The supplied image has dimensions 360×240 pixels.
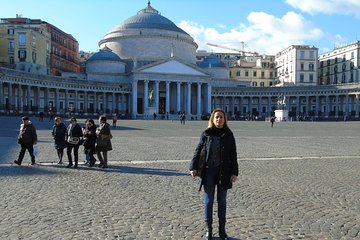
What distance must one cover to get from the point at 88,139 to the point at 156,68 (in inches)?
3237

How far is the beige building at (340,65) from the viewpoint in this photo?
103000 mm

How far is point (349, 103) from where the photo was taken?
3669 inches

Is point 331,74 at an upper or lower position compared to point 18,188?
upper

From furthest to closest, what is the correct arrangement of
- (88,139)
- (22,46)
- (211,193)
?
1. (22,46)
2. (88,139)
3. (211,193)

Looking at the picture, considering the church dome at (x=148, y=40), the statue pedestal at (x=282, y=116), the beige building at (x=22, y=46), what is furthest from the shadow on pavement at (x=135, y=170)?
the church dome at (x=148, y=40)

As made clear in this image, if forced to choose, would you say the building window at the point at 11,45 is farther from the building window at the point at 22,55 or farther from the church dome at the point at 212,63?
the church dome at the point at 212,63

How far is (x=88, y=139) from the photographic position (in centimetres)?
1425

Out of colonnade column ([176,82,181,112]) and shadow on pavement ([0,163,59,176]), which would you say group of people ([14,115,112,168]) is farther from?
colonnade column ([176,82,181,112])

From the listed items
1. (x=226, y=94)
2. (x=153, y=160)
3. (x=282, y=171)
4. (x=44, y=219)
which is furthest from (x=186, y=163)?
(x=226, y=94)

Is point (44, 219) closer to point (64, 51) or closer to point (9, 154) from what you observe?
point (9, 154)

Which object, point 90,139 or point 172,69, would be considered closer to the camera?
point 90,139

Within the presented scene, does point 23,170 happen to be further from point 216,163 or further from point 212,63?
point 212,63

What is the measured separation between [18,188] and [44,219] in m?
3.07

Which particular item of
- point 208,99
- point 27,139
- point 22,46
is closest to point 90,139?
point 27,139
